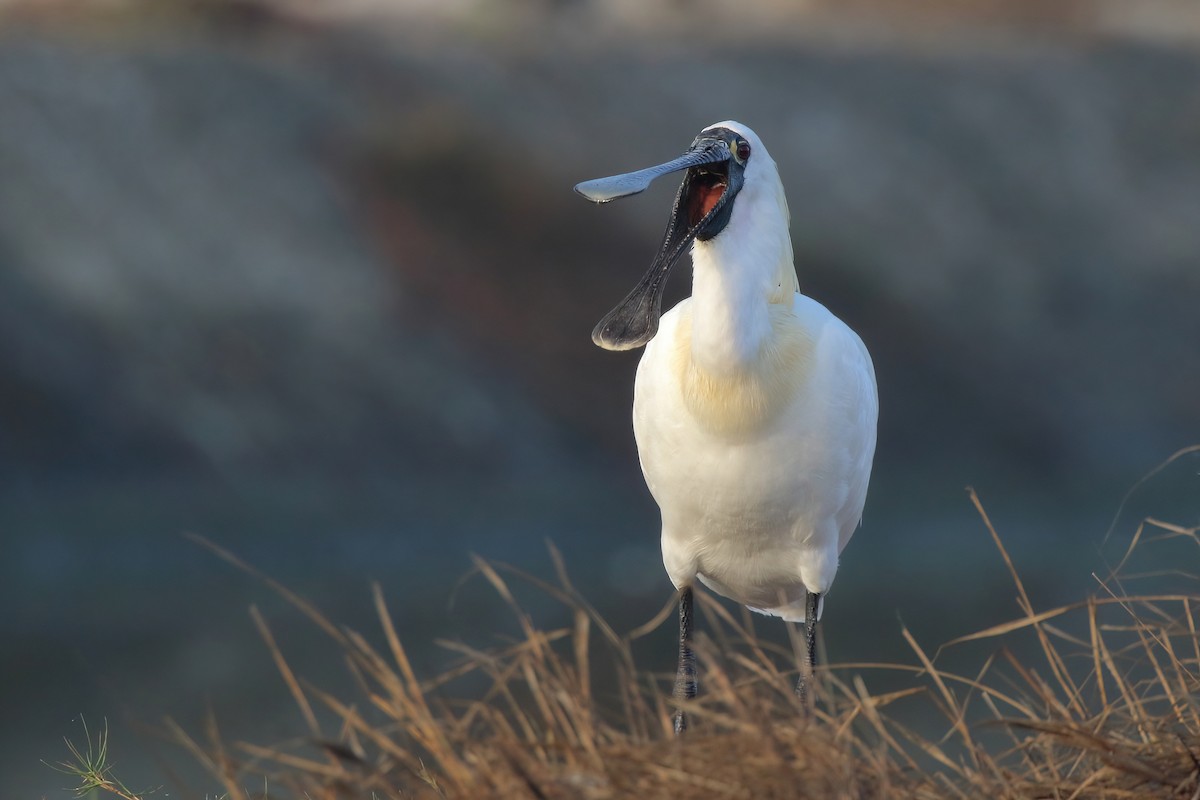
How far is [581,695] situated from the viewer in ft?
6.51

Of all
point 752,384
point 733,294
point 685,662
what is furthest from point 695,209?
point 685,662

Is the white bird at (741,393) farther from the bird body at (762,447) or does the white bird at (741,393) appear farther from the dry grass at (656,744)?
the dry grass at (656,744)

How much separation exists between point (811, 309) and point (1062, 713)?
157cm

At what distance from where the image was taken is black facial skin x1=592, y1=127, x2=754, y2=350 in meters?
3.17

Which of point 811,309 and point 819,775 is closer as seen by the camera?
point 819,775

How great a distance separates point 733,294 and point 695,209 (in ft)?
0.82

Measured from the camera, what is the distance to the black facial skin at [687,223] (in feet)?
10.4

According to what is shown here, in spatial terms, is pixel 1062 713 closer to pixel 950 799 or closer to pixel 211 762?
pixel 950 799

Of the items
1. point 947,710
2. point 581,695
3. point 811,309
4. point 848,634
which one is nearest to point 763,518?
point 811,309

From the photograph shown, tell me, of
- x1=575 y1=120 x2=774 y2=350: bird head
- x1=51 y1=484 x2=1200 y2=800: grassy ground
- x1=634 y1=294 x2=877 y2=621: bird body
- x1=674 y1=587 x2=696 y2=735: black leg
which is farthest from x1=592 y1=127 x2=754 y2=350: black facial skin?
x1=51 y1=484 x2=1200 y2=800: grassy ground

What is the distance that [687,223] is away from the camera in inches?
128

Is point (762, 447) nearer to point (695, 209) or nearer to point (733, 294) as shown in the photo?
point (733, 294)

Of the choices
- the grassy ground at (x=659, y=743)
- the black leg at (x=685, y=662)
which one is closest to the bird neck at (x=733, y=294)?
the black leg at (x=685, y=662)

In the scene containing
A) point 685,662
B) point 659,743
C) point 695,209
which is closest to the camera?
point 659,743
